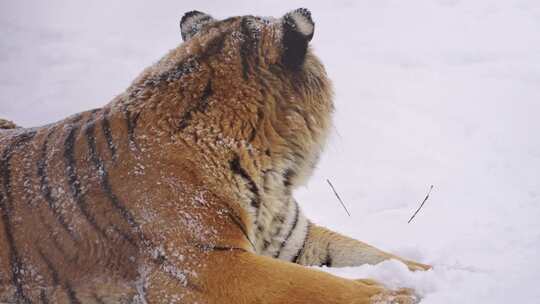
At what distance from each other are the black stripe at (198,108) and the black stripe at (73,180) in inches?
13.2

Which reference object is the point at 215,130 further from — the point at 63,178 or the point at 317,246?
the point at 317,246

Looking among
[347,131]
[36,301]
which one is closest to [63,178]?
[36,301]

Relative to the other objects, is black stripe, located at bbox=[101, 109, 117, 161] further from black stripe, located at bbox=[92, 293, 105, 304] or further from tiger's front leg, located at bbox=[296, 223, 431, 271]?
tiger's front leg, located at bbox=[296, 223, 431, 271]

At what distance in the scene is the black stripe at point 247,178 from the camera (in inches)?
69.5

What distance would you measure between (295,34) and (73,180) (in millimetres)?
811

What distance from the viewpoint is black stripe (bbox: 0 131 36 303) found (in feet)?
5.66

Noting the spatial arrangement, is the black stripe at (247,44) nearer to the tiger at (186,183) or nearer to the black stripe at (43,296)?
the tiger at (186,183)

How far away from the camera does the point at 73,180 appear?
5.75ft

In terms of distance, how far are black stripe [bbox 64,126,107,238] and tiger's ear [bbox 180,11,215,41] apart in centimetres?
53

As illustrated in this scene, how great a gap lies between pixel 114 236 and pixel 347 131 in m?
2.13

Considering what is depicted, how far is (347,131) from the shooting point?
3.56m

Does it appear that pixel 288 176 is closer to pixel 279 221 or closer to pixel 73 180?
pixel 279 221

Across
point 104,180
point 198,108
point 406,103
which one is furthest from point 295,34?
point 406,103

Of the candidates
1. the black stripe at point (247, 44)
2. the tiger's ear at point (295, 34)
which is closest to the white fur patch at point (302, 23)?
the tiger's ear at point (295, 34)
